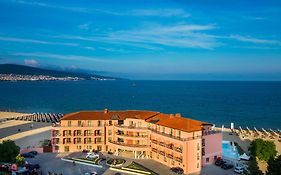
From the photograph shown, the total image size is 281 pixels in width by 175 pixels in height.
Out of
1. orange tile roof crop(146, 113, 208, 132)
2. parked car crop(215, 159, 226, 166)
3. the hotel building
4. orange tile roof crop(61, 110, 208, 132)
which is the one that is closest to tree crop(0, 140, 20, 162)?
the hotel building

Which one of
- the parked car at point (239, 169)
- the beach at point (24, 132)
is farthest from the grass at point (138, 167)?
the beach at point (24, 132)

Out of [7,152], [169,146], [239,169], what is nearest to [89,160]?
[7,152]

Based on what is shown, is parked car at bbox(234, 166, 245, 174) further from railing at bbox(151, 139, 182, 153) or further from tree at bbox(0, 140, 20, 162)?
tree at bbox(0, 140, 20, 162)

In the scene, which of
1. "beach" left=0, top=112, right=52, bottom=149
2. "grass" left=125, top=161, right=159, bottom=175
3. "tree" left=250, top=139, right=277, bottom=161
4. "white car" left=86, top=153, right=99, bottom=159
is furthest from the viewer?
"beach" left=0, top=112, right=52, bottom=149

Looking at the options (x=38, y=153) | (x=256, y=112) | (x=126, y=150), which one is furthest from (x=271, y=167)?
(x=256, y=112)

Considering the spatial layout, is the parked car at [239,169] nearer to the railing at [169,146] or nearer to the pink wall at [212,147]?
the pink wall at [212,147]

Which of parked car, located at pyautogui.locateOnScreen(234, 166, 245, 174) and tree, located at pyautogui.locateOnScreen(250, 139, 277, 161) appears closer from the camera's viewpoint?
parked car, located at pyautogui.locateOnScreen(234, 166, 245, 174)

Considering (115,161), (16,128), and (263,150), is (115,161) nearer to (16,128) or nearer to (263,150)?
(263,150)

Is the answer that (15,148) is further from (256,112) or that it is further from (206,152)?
(256,112)
